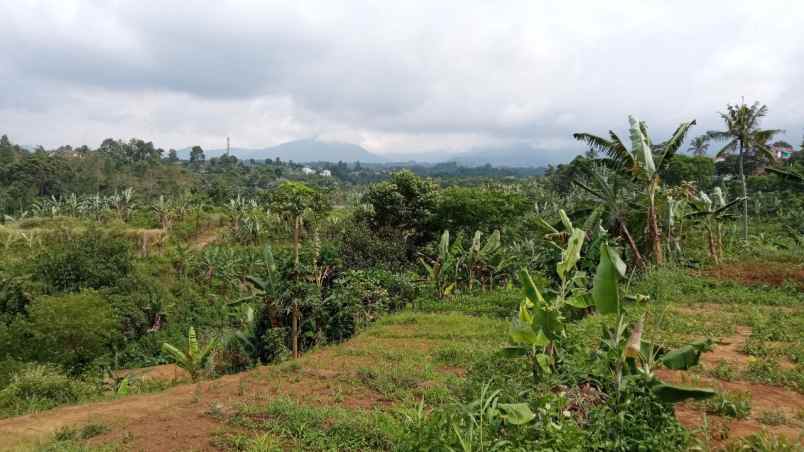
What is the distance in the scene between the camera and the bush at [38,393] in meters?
7.48

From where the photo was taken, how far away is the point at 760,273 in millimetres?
11648

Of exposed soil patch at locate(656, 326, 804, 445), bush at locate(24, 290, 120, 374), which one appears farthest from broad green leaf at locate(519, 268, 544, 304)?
bush at locate(24, 290, 120, 374)

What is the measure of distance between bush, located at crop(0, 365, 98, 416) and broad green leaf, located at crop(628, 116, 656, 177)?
1230 centimetres

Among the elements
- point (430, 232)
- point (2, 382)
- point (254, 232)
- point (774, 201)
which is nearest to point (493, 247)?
point (430, 232)

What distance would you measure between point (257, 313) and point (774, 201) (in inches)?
1390

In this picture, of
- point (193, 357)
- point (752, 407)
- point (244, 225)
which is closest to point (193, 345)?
point (193, 357)

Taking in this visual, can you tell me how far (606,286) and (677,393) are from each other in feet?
3.05

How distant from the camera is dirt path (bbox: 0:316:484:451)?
15.2 feet

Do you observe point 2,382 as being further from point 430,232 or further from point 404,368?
point 430,232

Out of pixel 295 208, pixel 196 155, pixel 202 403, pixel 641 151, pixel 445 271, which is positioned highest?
pixel 196 155

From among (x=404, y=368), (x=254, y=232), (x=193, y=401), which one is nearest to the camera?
(x=193, y=401)

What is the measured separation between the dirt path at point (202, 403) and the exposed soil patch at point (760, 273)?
850cm

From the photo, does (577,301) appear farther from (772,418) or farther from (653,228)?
(653,228)

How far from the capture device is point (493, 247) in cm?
1338
